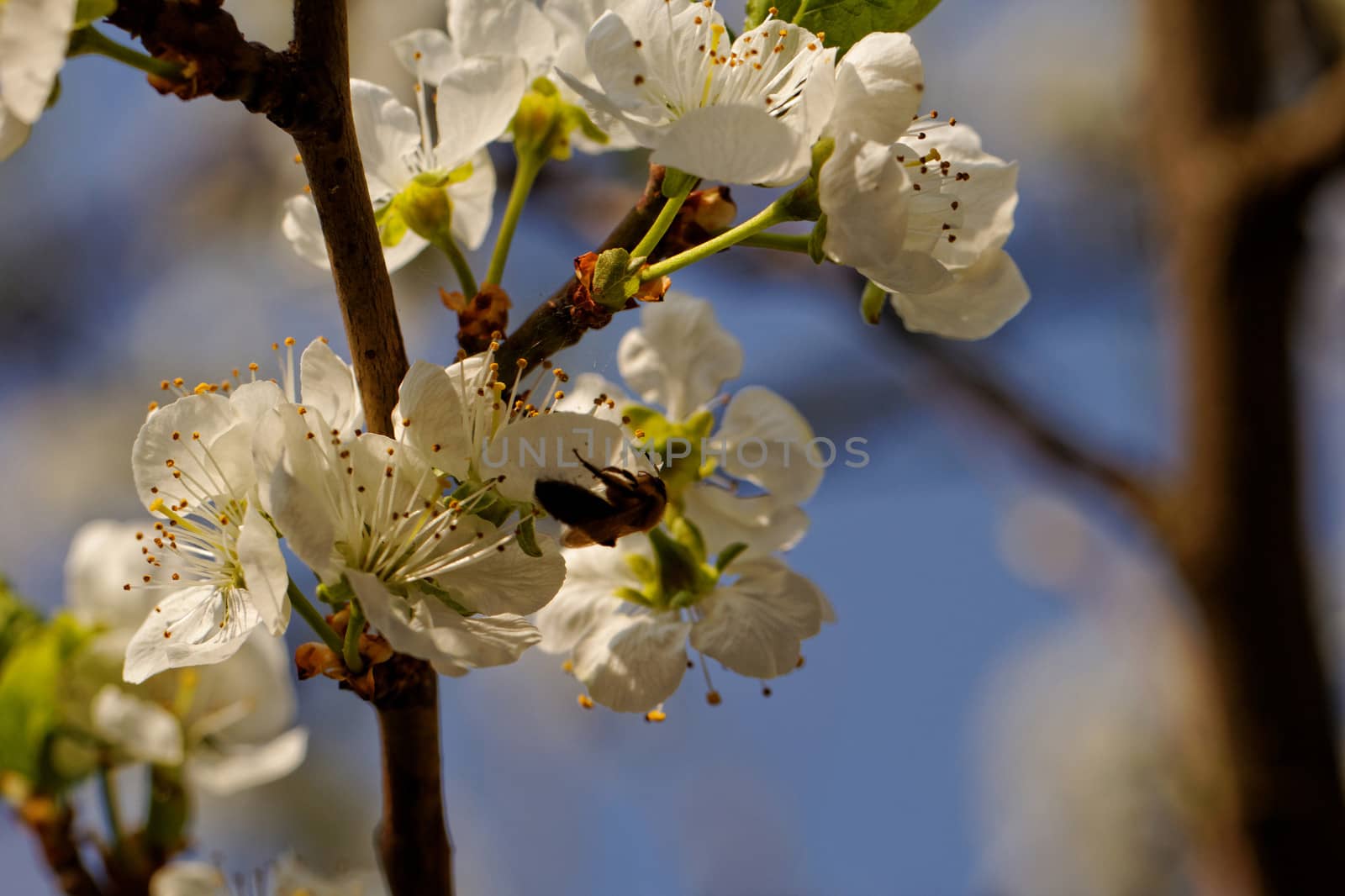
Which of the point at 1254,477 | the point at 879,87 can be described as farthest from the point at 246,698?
the point at 1254,477

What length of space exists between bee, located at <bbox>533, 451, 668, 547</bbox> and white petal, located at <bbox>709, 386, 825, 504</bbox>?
0.51 ft

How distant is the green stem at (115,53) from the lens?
0.58m

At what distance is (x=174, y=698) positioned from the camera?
119cm

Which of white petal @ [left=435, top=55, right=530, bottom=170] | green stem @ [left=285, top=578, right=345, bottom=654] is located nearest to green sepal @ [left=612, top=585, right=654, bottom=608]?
green stem @ [left=285, top=578, right=345, bottom=654]

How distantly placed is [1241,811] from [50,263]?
3.38 metres

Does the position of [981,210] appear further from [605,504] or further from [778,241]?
[605,504]

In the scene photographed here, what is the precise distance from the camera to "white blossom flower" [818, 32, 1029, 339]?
0.64 metres

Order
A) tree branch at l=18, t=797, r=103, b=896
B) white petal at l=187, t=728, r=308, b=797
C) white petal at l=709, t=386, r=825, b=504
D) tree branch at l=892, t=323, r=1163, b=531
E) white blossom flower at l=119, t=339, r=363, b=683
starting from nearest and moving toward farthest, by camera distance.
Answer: white blossom flower at l=119, t=339, r=363, b=683 → white petal at l=709, t=386, r=825, b=504 → tree branch at l=18, t=797, r=103, b=896 → white petal at l=187, t=728, r=308, b=797 → tree branch at l=892, t=323, r=1163, b=531

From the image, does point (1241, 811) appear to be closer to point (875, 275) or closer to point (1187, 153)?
point (1187, 153)

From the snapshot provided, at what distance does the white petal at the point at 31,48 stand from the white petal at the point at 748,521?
0.50 meters

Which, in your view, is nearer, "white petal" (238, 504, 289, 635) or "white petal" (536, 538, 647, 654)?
"white petal" (238, 504, 289, 635)

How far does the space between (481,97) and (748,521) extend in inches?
13.6

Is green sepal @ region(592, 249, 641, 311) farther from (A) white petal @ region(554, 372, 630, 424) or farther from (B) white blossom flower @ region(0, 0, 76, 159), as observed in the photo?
(B) white blossom flower @ region(0, 0, 76, 159)

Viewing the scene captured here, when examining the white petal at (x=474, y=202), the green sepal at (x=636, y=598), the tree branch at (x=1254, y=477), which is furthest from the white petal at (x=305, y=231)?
the tree branch at (x=1254, y=477)
